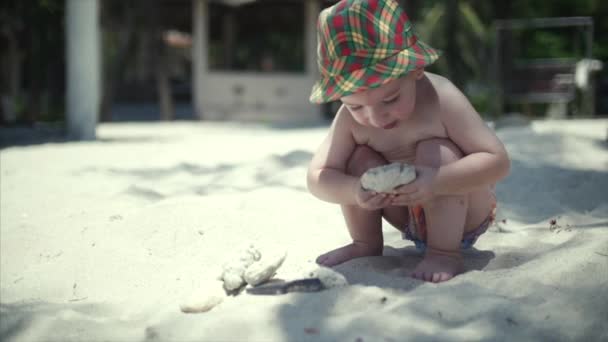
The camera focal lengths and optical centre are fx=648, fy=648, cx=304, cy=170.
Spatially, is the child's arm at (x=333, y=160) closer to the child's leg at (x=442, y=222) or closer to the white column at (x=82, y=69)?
the child's leg at (x=442, y=222)

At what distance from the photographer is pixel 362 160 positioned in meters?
2.16

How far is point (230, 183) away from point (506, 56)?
1202cm

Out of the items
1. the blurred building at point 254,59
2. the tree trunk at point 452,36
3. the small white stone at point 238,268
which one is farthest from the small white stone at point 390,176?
the tree trunk at point 452,36

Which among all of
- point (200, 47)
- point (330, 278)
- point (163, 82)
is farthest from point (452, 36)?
point (330, 278)

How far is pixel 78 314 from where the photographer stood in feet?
6.50

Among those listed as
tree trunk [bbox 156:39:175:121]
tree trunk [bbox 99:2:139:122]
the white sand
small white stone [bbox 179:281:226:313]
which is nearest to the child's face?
the white sand

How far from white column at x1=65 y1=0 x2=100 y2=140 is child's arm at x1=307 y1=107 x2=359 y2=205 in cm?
474

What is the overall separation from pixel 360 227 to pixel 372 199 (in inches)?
14.2

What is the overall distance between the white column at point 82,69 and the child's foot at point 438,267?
197 inches

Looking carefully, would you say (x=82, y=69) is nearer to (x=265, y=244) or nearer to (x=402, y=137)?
(x=265, y=244)

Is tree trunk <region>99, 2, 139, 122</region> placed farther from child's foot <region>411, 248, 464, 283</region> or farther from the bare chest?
child's foot <region>411, 248, 464, 283</region>

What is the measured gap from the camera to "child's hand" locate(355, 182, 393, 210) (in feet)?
6.39

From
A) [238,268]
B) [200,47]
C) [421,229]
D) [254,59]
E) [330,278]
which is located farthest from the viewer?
[254,59]

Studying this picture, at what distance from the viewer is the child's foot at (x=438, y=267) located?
2.06 metres
